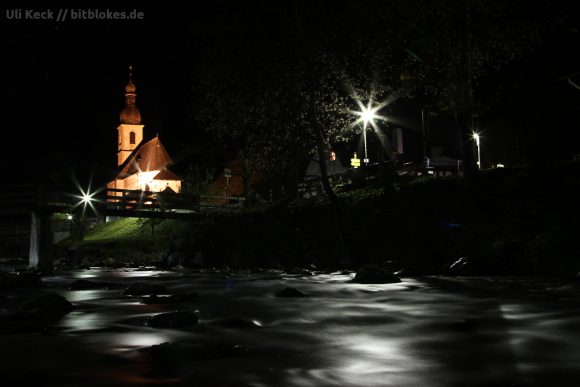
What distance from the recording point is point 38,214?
30266mm

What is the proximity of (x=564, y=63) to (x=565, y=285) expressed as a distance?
18893mm

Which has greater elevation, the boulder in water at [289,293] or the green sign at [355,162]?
the green sign at [355,162]

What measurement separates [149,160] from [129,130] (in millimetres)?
20854

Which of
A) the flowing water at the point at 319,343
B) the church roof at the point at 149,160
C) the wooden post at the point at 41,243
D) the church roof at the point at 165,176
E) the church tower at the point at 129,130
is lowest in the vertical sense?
the flowing water at the point at 319,343

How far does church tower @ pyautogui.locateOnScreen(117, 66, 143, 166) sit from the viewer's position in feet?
272

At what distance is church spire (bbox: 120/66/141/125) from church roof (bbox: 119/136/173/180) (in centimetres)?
1608

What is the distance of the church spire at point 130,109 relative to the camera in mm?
84250

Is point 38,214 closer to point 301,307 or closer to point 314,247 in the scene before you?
point 314,247

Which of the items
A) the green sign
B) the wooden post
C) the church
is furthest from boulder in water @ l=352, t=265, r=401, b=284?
the church

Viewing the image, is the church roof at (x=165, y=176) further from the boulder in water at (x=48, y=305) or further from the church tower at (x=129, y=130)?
the boulder in water at (x=48, y=305)

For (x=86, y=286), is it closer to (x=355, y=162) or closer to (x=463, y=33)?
(x=463, y=33)

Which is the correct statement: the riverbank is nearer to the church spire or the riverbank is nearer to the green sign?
the green sign

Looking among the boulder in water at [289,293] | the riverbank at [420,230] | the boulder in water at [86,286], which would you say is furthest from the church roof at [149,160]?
the boulder in water at [289,293]

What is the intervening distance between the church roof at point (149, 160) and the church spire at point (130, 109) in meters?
16.1
